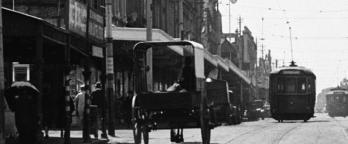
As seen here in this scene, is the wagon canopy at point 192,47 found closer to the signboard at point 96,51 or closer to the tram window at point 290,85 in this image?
the signboard at point 96,51

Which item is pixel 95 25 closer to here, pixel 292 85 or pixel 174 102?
pixel 174 102

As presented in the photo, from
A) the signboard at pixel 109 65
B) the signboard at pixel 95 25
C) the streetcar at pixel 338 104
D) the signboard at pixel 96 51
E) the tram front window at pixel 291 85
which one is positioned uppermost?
the signboard at pixel 95 25

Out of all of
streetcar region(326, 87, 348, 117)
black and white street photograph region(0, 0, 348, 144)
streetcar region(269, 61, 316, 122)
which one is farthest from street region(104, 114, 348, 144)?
streetcar region(326, 87, 348, 117)

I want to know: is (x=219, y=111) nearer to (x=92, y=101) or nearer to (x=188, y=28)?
(x=92, y=101)

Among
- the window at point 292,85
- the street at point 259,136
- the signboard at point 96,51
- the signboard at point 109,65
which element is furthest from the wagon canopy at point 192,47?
the window at point 292,85

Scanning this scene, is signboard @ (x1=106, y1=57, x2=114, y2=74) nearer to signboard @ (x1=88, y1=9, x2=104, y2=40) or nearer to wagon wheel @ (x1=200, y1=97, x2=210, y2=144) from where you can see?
signboard @ (x1=88, y1=9, x2=104, y2=40)

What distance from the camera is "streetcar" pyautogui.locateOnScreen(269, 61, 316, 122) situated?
1754 inches

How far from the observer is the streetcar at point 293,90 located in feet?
146

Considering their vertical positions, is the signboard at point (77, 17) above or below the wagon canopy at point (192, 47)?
above

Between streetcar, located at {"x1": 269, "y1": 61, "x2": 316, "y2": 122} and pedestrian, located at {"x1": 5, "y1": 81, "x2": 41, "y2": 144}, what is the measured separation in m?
28.6

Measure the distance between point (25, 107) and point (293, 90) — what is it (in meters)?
29.5

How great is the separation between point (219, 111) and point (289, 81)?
6.77 meters

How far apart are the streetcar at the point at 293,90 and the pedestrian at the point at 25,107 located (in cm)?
2859

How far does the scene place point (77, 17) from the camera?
2341 centimetres
